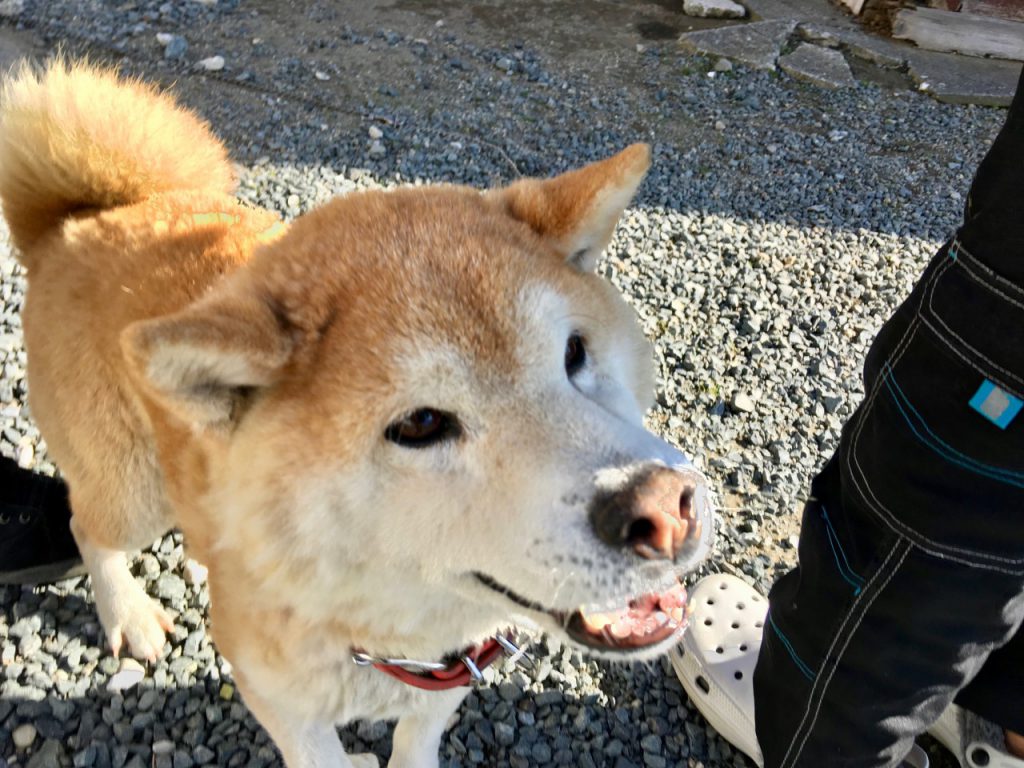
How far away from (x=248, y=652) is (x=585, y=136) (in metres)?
4.00

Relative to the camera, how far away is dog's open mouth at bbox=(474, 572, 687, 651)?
4.56 ft

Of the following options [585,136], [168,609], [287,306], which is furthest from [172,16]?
[287,306]

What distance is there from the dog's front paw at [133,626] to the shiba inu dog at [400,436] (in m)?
0.58

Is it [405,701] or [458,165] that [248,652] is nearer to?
[405,701]

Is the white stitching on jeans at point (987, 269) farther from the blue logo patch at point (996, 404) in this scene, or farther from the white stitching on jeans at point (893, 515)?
the blue logo patch at point (996, 404)

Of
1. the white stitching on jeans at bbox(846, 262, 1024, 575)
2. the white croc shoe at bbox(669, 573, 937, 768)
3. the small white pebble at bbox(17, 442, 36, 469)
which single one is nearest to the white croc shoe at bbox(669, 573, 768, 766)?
the white croc shoe at bbox(669, 573, 937, 768)

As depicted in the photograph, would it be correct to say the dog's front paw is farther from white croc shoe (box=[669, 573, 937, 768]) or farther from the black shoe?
white croc shoe (box=[669, 573, 937, 768])

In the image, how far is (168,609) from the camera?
244 cm

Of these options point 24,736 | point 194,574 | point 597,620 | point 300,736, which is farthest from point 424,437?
point 24,736

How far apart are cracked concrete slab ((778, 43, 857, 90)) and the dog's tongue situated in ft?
18.2

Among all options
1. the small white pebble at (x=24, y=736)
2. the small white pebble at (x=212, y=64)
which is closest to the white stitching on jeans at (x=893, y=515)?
the small white pebble at (x=24, y=736)

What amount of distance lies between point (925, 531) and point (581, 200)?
0.94 metres

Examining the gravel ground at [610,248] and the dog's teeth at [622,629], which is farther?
the gravel ground at [610,248]

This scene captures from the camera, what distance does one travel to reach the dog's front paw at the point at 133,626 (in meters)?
2.27
